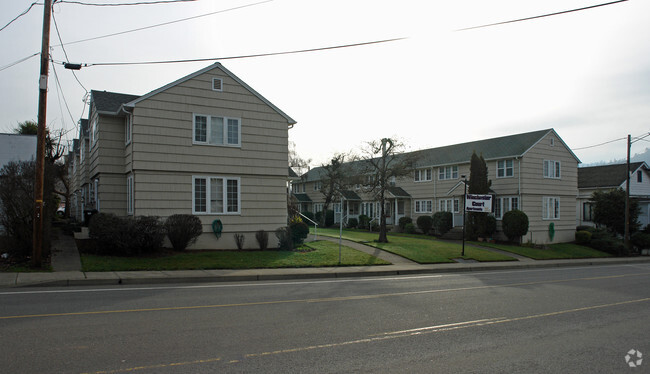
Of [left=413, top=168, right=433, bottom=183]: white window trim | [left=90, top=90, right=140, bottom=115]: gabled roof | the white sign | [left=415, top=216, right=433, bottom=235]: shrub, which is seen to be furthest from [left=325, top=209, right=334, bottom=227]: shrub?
[left=90, top=90, right=140, bottom=115]: gabled roof

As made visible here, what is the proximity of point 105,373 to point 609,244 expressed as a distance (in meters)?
34.6

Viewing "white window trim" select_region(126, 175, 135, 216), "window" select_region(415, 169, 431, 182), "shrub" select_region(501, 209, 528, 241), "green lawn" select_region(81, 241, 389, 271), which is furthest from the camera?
"window" select_region(415, 169, 431, 182)

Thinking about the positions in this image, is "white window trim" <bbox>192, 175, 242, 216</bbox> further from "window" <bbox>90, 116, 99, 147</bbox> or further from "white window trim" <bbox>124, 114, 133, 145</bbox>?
"window" <bbox>90, 116, 99, 147</bbox>

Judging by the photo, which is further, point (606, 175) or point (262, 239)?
point (606, 175)

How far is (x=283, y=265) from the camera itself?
15.7 meters

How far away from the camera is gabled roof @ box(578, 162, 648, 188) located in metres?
39.7

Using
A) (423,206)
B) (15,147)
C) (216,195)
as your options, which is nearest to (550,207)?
(423,206)

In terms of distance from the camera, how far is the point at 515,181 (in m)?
31.4

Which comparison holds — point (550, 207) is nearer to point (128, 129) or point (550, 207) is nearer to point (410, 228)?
point (410, 228)

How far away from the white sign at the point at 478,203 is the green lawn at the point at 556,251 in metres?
5.65

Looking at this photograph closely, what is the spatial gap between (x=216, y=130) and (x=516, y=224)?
2047 centimetres

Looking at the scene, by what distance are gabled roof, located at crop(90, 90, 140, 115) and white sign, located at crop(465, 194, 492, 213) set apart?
16319 millimetres

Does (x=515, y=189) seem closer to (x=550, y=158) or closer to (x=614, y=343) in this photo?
(x=550, y=158)

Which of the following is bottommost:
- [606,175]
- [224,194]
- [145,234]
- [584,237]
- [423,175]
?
[584,237]
